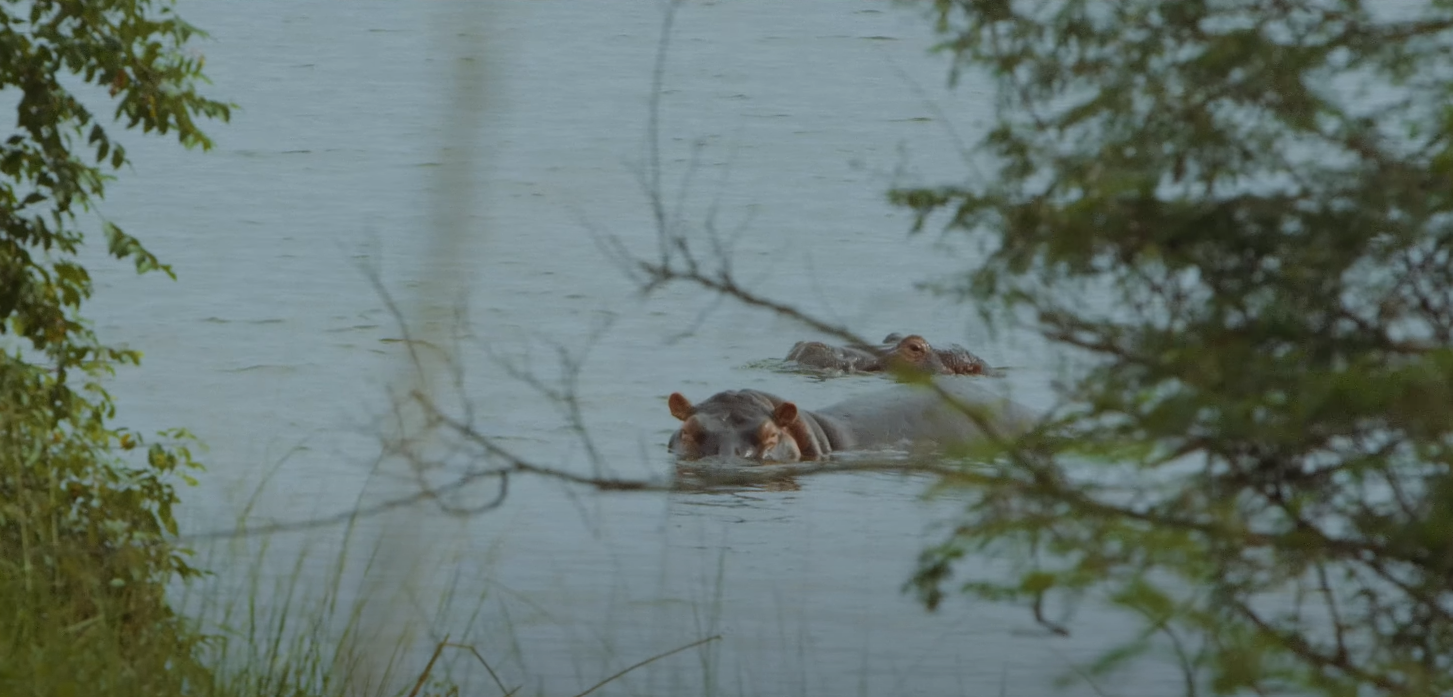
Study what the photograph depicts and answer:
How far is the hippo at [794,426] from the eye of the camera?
29.0 feet

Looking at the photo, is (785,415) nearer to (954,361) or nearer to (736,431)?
(736,431)

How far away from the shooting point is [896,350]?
1066 centimetres

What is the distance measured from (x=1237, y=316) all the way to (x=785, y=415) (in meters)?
6.47

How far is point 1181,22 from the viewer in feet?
8.59

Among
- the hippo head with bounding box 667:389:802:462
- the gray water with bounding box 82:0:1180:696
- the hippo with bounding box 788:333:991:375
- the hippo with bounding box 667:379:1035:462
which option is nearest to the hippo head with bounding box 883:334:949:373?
the hippo with bounding box 788:333:991:375

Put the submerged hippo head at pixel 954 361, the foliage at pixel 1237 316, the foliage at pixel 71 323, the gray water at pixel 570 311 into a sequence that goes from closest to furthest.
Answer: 1. the foliage at pixel 1237 316
2. the foliage at pixel 71 323
3. the gray water at pixel 570 311
4. the submerged hippo head at pixel 954 361

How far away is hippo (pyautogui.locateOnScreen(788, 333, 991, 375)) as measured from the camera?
10781 millimetres

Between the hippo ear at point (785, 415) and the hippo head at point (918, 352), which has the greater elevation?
the hippo head at point (918, 352)

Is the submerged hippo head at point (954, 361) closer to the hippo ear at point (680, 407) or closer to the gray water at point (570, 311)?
the gray water at point (570, 311)

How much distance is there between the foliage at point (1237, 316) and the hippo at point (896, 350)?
25.9ft

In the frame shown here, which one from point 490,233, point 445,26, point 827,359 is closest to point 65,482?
point 445,26

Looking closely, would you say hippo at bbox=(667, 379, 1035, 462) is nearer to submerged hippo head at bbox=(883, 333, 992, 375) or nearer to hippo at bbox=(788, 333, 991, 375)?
hippo at bbox=(788, 333, 991, 375)

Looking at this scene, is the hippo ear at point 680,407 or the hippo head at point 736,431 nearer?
the hippo head at point 736,431

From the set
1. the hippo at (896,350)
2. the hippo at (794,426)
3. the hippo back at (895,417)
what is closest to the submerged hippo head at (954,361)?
the hippo at (896,350)
